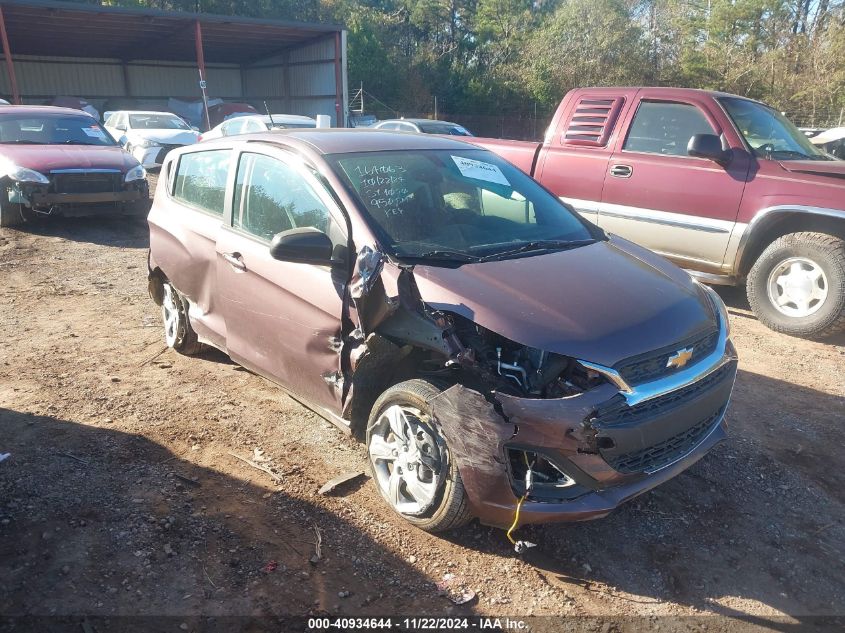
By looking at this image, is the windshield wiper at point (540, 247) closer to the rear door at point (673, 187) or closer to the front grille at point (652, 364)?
the front grille at point (652, 364)

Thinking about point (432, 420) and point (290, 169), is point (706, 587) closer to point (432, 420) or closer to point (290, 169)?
point (432, 420)

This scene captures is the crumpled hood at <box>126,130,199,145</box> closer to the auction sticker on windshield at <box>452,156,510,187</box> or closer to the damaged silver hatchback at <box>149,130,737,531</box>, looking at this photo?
the damaged silver hatchback at <box>149,130,737,531</box>

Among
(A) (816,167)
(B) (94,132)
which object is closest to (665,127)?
(A) (816,167)

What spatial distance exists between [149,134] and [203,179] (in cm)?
1285

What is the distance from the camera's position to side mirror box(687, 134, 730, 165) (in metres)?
5.84

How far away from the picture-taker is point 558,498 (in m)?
2.73

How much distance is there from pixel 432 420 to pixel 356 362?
0.59m

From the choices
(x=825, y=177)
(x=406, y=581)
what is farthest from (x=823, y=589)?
(x=825, y=177)

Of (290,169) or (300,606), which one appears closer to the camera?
(300,606)

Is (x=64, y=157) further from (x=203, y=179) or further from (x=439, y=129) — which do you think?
(x=439, y=129)

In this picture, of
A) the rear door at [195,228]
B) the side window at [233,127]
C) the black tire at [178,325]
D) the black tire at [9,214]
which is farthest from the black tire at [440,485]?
the side window at [233,127]

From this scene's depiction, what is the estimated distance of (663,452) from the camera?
2.96 m

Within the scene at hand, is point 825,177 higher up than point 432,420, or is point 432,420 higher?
point 825,177

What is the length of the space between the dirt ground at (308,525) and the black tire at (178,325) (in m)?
0.25
